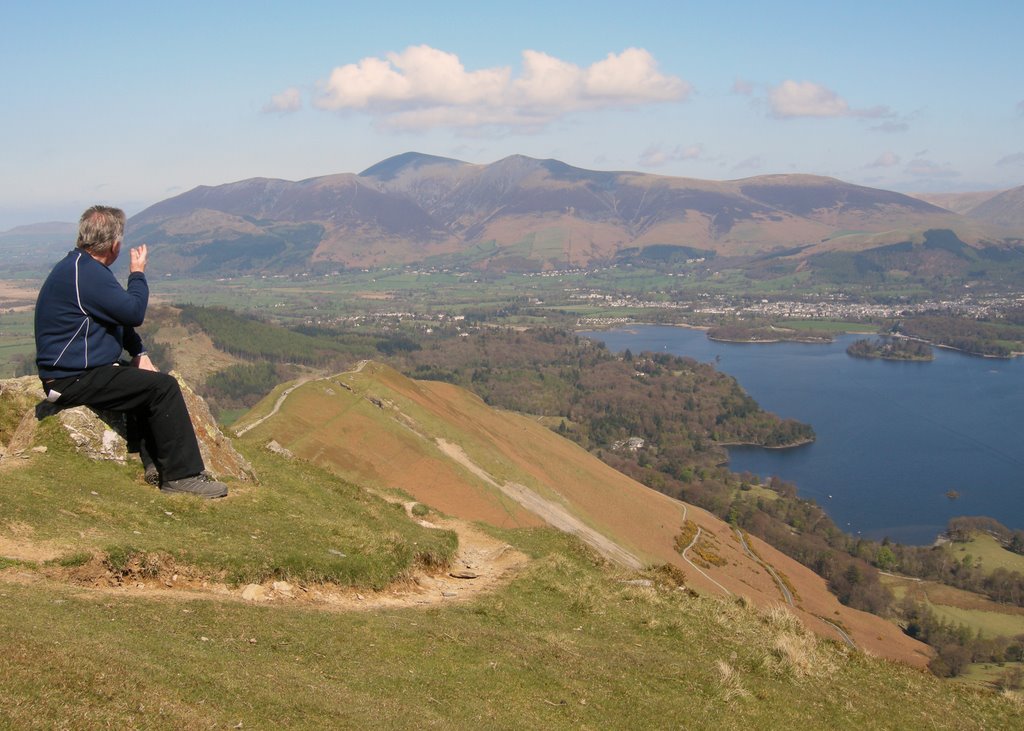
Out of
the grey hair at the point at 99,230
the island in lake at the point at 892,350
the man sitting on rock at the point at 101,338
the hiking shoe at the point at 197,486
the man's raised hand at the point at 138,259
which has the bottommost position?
the island in lake at the point at 892,350

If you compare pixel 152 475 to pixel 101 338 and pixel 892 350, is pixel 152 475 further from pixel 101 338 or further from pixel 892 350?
pixel 892 350

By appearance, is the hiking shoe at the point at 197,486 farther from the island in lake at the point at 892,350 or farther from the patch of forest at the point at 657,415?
the island in lake at the point at 892,350

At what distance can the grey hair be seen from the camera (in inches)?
418

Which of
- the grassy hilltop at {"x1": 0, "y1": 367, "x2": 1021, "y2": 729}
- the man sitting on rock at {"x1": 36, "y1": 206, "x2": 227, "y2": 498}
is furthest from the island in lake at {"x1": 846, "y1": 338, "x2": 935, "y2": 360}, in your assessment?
the man sitting on rock at {"x1": 36, "y1": 206, "x2": 227, "y2": 498}

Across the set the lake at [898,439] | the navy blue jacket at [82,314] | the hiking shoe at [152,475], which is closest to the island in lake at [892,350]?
→ the lake at [898,439]

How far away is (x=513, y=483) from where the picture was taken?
41531 mm

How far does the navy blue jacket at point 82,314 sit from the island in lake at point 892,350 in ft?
628

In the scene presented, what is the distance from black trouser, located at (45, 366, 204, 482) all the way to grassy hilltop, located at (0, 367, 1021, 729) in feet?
3.01

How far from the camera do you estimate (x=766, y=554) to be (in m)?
54.4

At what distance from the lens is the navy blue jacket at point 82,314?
10.4m

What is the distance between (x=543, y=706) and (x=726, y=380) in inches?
5664

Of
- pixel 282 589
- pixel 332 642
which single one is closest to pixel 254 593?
pixel 282 589

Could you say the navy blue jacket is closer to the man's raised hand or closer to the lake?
the man's raised hand

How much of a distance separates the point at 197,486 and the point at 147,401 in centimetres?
221
